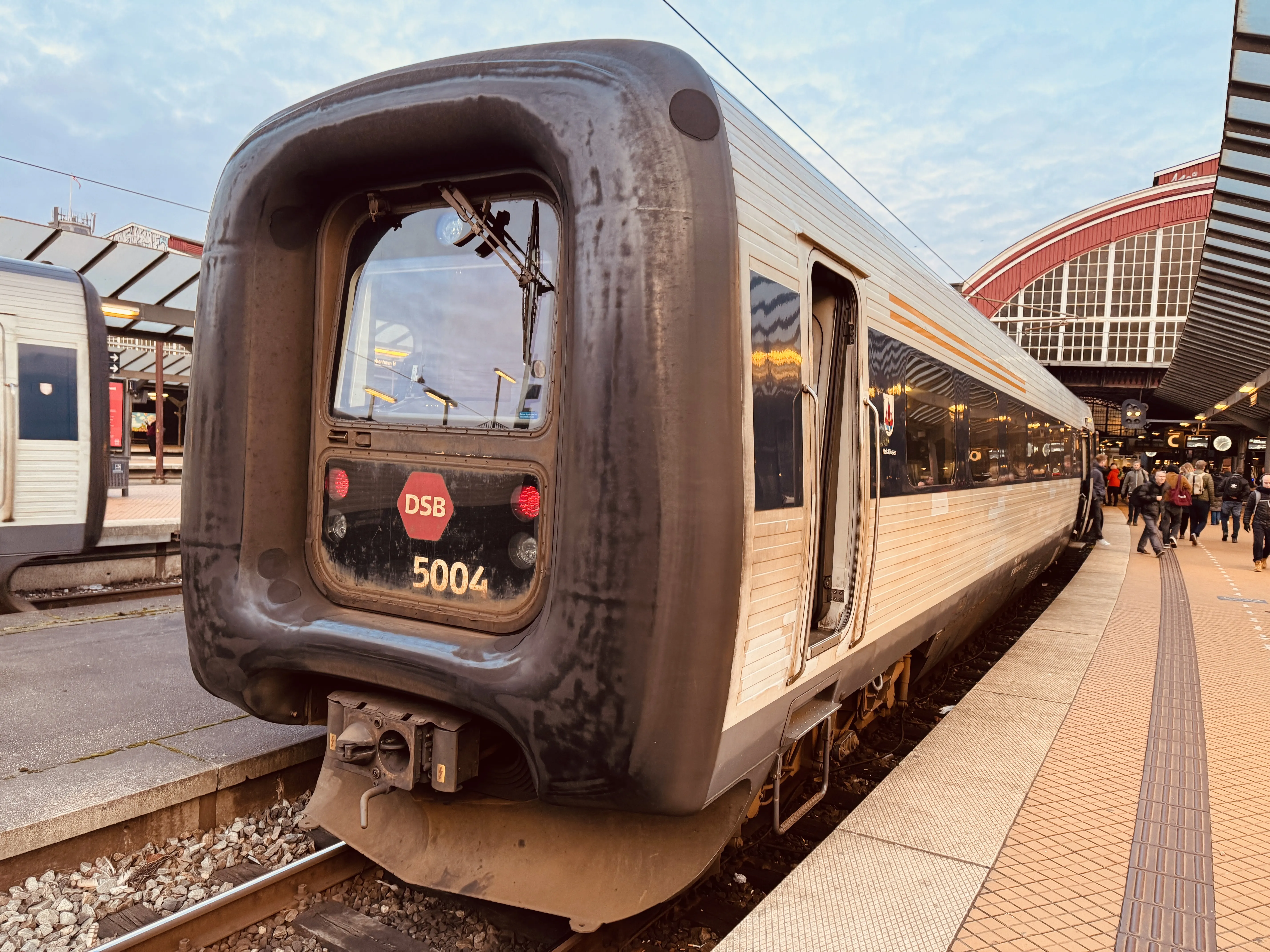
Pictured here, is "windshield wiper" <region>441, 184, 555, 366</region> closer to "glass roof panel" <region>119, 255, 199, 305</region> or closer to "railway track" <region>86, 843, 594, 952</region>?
"railway track" <region>86, 843, 594, 952</region>

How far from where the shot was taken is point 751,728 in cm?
289

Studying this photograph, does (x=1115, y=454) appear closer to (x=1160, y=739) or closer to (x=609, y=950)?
(x=1160, y=739)

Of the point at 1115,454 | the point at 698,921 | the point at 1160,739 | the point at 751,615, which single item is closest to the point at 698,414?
the point at 751,615

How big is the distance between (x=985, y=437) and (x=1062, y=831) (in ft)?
12.0

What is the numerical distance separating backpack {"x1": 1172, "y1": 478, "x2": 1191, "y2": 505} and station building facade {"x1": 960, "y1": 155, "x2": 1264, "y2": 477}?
2085cm

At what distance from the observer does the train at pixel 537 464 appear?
98.2 inches

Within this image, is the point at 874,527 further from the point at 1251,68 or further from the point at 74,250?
the point at 74,250

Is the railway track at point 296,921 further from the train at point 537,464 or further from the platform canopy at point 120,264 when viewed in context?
the platform canopy at point 120,264

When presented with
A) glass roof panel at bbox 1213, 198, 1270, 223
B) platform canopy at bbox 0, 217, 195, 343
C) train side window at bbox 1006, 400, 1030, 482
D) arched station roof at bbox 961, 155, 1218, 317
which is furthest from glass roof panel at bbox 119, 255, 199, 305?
arched station roof at bbox 961, 155, 1218, 317

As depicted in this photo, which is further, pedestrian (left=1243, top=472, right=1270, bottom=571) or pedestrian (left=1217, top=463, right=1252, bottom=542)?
pedestrian (left=1217, top=463, right=1252, bottom=542)

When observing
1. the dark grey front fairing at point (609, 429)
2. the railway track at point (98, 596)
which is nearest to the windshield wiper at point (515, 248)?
the dark grey front fairing at point (609, 429)

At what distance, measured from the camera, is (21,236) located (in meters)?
14.0

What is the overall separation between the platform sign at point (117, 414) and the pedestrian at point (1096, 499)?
19649 millimetres

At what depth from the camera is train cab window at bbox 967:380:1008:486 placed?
20.8ft
